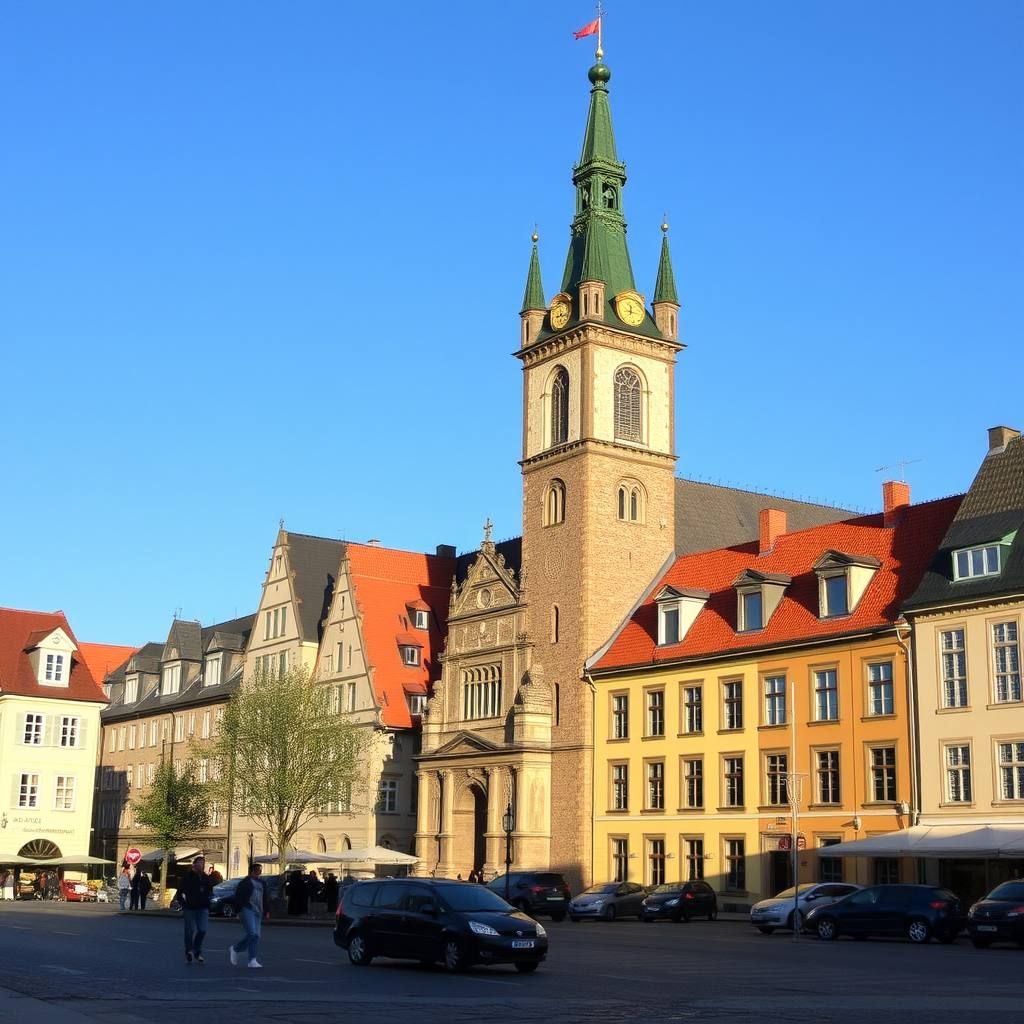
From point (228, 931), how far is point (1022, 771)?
24.2m

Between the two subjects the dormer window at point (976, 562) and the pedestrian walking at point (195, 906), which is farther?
the dormer window at point (976, 562)

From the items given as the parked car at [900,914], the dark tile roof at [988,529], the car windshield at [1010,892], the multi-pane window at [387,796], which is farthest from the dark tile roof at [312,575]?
the car windshield at [1010,892]

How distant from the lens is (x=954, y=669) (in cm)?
4847

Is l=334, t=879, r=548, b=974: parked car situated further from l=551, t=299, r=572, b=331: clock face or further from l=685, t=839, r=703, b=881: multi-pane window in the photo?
l=551, t=299, r=572, b=331: clock face

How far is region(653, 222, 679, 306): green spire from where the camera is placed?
237ft

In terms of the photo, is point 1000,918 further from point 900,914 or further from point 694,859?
point 694,859

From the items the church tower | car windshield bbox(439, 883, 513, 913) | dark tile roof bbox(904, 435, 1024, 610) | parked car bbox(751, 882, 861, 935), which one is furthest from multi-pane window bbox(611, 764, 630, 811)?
car windshield bbox(439, 883, 513, 913)

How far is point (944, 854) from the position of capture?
43625 millimetres

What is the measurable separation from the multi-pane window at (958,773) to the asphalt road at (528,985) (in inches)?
509

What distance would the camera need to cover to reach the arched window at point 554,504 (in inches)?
2712

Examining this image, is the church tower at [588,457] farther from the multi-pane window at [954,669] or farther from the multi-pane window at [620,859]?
the multi-pane window at [954,669]

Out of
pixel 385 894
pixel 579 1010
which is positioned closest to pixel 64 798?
pixel 385 894

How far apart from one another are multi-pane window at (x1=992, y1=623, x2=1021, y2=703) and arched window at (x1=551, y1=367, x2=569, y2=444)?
27.2 meters

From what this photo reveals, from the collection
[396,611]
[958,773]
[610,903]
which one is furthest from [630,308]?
[958,773]
